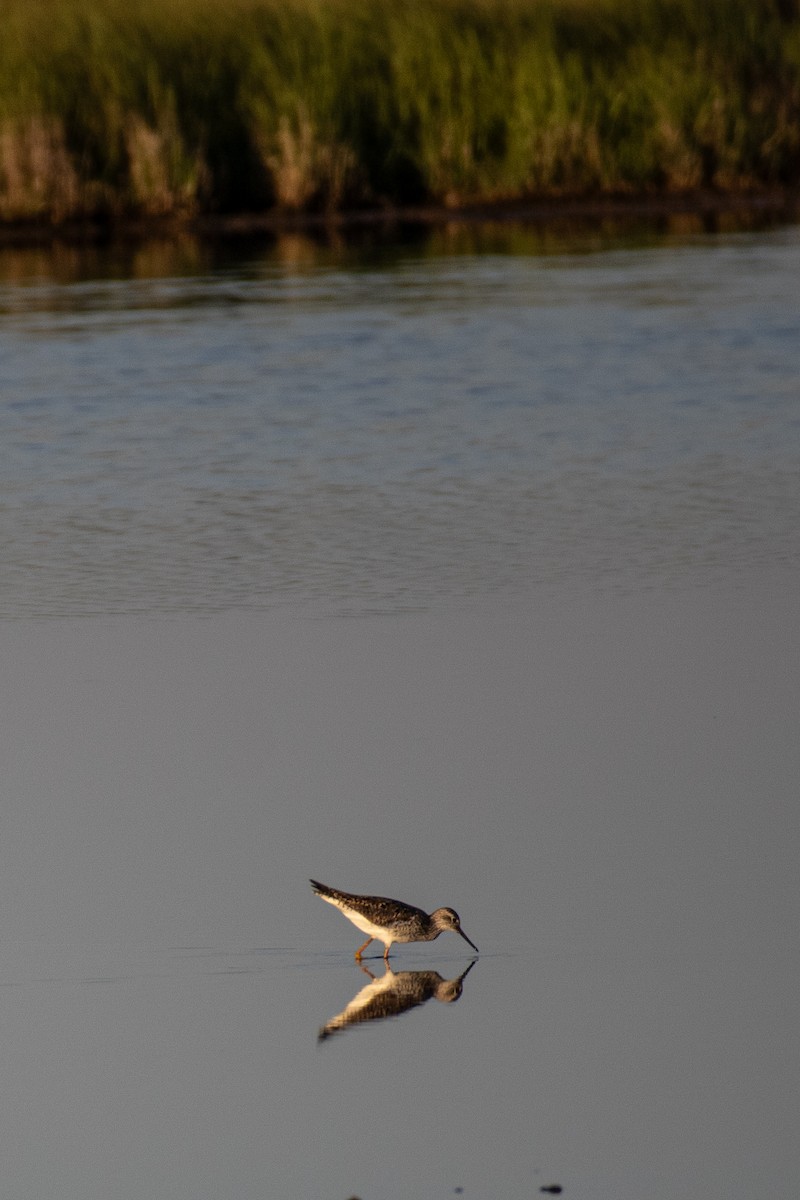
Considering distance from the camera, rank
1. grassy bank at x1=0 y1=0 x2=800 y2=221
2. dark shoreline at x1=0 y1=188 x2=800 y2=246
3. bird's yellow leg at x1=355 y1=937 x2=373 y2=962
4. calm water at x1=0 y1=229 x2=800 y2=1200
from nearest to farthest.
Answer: calm water at x1=0 y1=229 x2=800 y2=1200
bird's yellow leg at x1=355 y1=937 x2=373 y2=962
grassy bank at x1=0 y1=0 x2=800 y2=221
dark shoreline at x1=0 y1=188 x2=800 y2=246

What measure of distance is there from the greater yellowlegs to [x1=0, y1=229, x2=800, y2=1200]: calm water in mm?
78

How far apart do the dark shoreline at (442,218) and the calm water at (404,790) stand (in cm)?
779

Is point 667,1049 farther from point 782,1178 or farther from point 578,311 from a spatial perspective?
point 578,311

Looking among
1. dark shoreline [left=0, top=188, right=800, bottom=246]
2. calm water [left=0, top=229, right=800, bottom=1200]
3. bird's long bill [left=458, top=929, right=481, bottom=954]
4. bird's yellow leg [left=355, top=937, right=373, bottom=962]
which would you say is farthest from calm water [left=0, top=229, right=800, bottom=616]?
bird's long bill [left=458, top=929, right=481, bottom=954]

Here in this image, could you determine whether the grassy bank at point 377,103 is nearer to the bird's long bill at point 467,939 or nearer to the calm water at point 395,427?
the calm water at point 395,427

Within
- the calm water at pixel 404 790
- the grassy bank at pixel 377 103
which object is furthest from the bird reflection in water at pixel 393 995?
the grassy bank at pixel 377 103

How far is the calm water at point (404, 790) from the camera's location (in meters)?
3.80

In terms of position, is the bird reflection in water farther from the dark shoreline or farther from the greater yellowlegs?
the dark shoreline

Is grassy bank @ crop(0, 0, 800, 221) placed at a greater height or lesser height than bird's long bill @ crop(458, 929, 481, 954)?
greater

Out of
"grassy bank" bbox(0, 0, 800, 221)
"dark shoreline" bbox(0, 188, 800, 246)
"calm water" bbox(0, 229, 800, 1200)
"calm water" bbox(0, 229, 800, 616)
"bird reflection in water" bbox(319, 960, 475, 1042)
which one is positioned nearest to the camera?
"calm water" bbox(0, 229, 800, 1200)

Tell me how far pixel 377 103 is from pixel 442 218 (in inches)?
39.7

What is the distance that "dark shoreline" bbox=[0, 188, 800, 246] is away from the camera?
18.5 meters

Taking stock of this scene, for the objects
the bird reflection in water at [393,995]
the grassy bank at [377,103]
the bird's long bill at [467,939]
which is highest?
the grassy bank at [377,103]

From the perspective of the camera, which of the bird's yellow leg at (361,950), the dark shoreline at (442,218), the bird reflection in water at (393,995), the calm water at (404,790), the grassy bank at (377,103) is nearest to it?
the calm water at (404,790)
